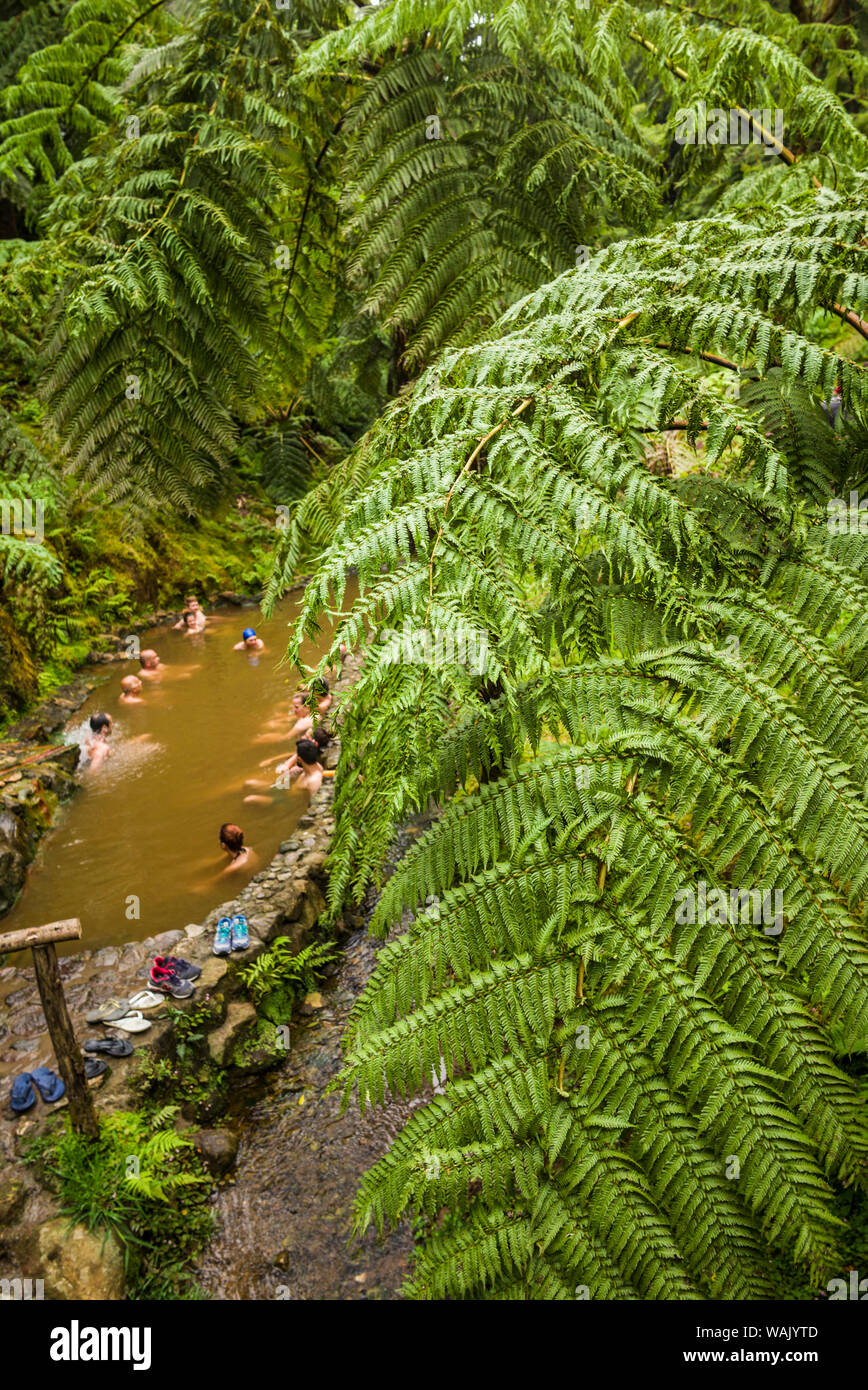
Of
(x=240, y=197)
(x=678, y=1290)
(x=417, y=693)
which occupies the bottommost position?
(x=678, y=1290)

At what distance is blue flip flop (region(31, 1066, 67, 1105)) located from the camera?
4.38 meters

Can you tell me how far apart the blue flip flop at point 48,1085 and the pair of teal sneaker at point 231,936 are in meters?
1.27

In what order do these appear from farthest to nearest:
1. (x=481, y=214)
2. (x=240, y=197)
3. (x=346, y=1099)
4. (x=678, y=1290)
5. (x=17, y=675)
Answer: (x=17, y=675) < (x=240, y=197) < (x=481, y=214) < (x=346, y=1099) < (x=678, y=1290)

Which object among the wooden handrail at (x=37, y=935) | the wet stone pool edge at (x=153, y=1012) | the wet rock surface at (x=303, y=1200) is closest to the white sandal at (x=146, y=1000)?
the wet stone pool edge at (x=153, y=1012)

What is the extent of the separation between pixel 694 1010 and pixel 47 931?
3.69 metres

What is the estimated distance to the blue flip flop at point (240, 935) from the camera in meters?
5.50

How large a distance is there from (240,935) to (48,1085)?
4.83 ft

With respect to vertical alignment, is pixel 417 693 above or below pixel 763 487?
below

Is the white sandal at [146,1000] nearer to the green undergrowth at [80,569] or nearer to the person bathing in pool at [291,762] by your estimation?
the person bathing in pool at [291,762]

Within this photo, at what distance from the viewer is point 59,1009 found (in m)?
4.06

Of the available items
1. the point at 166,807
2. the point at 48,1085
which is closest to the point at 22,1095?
the point at 48,1085

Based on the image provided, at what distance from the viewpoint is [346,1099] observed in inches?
48.6

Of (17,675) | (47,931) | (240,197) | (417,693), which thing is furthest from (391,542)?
(17,675)

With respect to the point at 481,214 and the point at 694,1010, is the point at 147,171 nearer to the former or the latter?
the point at 481,214
